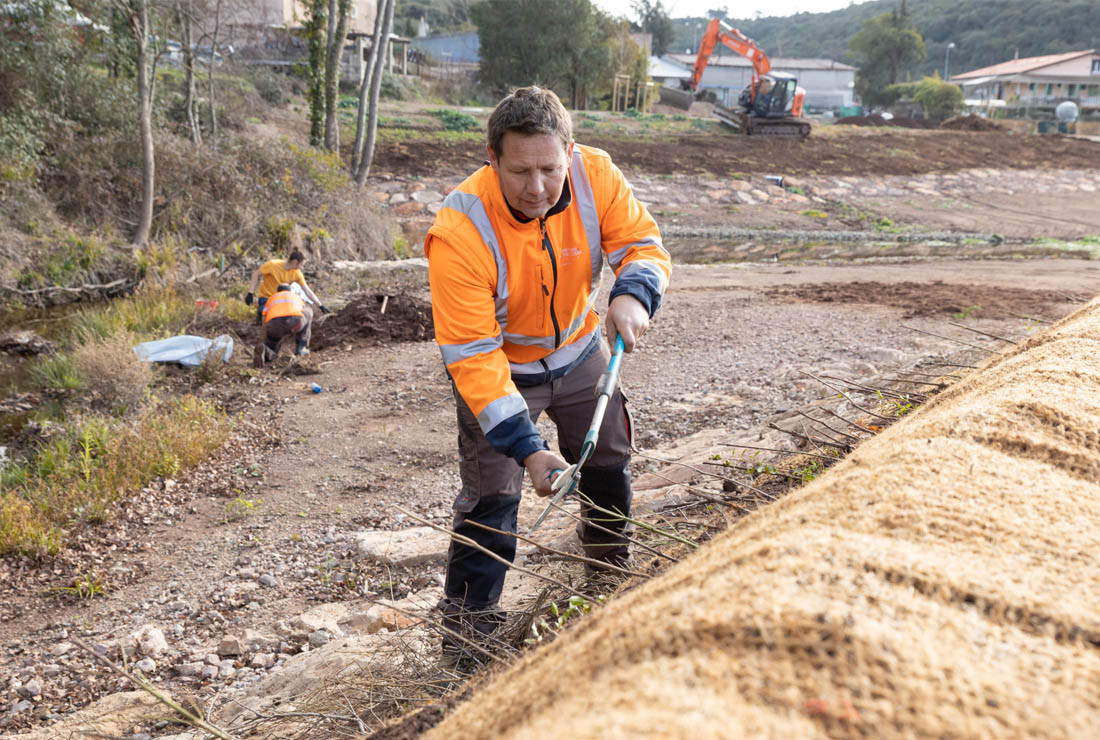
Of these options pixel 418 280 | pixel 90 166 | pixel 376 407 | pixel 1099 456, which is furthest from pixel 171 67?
pixel 1099 456

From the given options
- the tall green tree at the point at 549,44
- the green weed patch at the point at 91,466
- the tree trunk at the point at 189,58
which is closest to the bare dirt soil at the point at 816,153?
the tree trunk at the point at 189,58

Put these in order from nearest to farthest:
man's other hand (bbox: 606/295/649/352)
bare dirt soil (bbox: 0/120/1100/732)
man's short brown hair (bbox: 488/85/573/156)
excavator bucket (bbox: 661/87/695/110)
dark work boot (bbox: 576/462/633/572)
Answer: man's short brown hair (bbox: 488/85/573/156) < man's other hand (bbox: 606/295/649/352) < dark work boot (bbox: 576/462/633/572) < bare dirt soil (bbox: 0/120/1100/732) < excavator bucket (bbox: 661/87/695/110)

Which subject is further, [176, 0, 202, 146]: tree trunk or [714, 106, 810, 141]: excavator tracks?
[714, 106, 810, 141]: excavator tracks

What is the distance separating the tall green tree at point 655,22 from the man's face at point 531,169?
228ft

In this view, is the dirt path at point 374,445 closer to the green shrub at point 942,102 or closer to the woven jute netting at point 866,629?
the woven jute netting at point 866,629

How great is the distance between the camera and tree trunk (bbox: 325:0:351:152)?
15.4m

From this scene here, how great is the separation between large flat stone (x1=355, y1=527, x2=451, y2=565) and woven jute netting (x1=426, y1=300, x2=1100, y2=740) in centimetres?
289

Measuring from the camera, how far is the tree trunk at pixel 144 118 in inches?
451

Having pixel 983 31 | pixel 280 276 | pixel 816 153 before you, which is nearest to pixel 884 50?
pixel 983 31

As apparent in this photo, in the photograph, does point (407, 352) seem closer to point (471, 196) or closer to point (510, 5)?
point (471, 196)

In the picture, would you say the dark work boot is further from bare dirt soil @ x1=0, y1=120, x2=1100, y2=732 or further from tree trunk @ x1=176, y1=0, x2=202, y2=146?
tree trunk @ x1=176, y1=0, x2=202, y2=146

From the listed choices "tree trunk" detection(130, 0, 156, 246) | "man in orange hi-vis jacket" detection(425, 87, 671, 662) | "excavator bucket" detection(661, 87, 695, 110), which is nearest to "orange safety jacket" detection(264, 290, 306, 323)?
"tree trunk" detection(130, 0, 156, 246)

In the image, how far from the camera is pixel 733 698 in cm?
99

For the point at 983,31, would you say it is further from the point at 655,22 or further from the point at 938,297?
the point at 938,297
